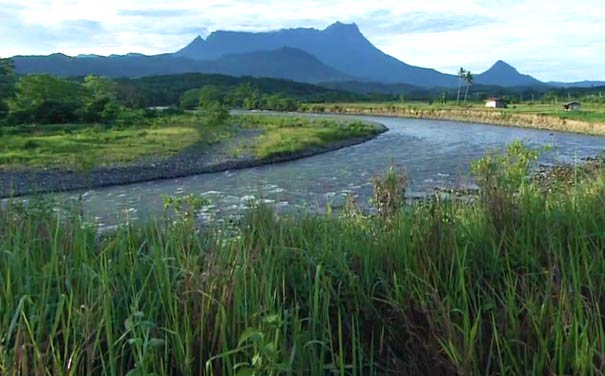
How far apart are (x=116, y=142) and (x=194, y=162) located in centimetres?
1017

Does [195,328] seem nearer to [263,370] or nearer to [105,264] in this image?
[263,370]

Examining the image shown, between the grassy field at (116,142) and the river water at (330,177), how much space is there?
3365mm

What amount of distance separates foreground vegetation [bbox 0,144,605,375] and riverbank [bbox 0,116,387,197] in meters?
15.8

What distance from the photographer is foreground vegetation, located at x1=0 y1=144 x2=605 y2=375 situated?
66.6 inches

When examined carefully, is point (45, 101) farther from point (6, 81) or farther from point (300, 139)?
point (300, 139)

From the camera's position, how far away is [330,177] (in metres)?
23.1

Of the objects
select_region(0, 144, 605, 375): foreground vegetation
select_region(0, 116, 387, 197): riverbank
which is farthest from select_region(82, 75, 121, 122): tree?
select_region(0, 144, 605, 375): foreground vegetation

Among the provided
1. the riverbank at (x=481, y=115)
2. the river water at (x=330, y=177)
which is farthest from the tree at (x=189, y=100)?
the river water at (x=330, y=177)

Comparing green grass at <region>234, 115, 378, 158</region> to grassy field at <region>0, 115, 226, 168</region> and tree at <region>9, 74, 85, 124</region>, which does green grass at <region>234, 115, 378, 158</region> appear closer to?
grassy field at <region>0, 115, 226, 168</region>

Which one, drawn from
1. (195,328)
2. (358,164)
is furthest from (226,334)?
(358,164)

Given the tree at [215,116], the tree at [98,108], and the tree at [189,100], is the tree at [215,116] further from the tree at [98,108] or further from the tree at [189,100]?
the tree at [189,100]

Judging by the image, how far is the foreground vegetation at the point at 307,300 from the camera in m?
1.69

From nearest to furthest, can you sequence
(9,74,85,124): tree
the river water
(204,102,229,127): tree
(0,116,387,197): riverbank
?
1. the river water
2. (0,116,387,197): riverbank
3. (204,102,229,127): tree
4. (9,74,85,124): tree

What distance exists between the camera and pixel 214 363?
1722mm
